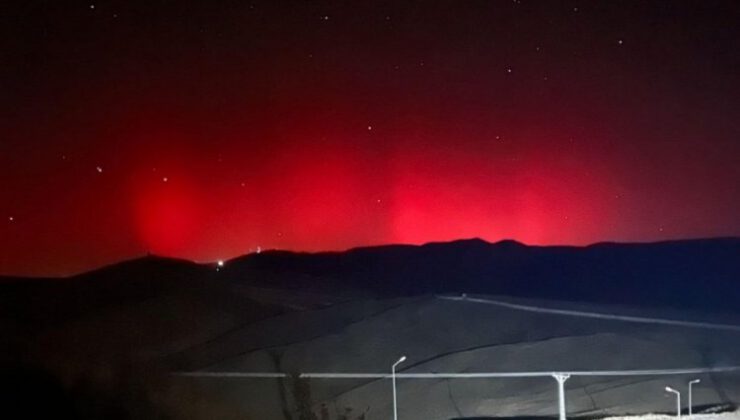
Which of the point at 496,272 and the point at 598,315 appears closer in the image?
the point at 598,315

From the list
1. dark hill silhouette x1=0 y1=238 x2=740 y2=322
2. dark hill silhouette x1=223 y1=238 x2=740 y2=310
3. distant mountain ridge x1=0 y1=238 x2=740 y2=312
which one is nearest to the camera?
dark hill silhouette x1=0 y1=238 x2=740 y2=322

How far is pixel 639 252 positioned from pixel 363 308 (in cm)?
374

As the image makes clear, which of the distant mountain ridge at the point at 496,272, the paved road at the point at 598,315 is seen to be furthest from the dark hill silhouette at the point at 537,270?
the paved road at the point at 598,315

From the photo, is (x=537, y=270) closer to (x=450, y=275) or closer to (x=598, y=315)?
(x=450, y=275)

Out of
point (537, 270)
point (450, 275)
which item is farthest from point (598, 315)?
point (450, 275)

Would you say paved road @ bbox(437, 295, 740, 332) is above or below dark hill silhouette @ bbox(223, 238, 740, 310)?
below

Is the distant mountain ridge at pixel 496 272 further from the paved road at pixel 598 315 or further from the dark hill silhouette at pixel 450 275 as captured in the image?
the paved road at pixel 598 315

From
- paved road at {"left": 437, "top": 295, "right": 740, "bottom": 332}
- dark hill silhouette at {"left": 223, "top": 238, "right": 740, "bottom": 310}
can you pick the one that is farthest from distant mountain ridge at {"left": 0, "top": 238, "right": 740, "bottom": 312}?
paved road at {"left": 437, "top": 295, "right": 740, "bottom": 332}

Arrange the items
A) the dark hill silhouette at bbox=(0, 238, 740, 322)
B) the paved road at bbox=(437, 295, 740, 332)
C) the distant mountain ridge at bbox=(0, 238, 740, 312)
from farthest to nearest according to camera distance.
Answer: the distant mountain ridge at bbox=(0, 238, 740, 312), the dark hill silhouette at bbox=(0, 238, 740, 322), the paved road at bbox=(437, 295, 740, 332)

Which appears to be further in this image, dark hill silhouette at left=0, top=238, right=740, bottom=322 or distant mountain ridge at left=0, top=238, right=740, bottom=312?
distant mountain ridge at left=0, top=238, right=740, bottom=312

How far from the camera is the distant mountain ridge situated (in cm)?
1037

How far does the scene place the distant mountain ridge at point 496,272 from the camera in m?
10.4

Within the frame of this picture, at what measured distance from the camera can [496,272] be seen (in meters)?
11.3

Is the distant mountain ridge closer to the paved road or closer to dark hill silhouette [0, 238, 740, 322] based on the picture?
dark hill silhouette [0, 238, 740, 322]
